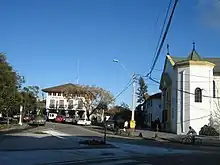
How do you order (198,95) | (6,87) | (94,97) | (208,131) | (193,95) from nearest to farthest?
(6,87) → (208,131) → (193,95) → (198,95) → (94,97)

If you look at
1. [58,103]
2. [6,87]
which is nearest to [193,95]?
[6,87]

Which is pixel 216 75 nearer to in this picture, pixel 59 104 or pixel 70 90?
pixel 70 90

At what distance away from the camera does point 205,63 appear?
5119 centimetres

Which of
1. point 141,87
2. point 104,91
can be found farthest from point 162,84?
point 141,87

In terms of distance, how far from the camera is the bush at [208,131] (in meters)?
48.8

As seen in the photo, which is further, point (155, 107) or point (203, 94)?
point (155, 107)

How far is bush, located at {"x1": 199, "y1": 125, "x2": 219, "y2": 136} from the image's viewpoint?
4875 cm

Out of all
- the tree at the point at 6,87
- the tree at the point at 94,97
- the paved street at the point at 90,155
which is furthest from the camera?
the tree at the point at 94,97

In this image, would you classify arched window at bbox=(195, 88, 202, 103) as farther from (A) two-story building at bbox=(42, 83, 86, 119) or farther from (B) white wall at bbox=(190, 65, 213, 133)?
(A) two-story building at bbox=(42, 83, 86, 119)

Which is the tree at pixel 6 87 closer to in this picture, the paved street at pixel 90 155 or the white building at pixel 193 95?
the paved street at pixel 90 155

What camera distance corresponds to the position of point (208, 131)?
48.9 meters

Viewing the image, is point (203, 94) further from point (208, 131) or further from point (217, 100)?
point (208, 131)

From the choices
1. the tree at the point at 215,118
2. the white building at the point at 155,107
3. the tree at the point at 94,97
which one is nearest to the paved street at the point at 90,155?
the tree at the point at 215,118

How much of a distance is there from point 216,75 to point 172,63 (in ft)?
21.4
